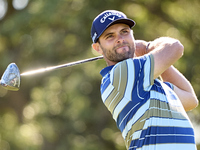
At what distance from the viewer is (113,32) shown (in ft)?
8.05

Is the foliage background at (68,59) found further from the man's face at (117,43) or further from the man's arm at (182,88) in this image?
the man's face at (117,43)

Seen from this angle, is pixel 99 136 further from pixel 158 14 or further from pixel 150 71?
pixel 150 71

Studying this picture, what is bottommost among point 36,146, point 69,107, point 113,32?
point 36,146

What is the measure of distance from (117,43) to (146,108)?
1.31 feet

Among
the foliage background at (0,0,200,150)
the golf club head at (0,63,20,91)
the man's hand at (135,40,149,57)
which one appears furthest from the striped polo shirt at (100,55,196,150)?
the foliage background at (0,0,200,150)

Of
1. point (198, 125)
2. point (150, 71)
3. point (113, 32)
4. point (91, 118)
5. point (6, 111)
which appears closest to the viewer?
point (150, 71)

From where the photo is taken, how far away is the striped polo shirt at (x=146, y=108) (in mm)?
2205

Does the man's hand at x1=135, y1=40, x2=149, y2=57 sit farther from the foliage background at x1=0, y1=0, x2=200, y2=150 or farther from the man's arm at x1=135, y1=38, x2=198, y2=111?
the foliage background at x1=0, y1=0, x2=200, y2=150

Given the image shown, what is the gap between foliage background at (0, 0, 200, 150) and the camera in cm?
853

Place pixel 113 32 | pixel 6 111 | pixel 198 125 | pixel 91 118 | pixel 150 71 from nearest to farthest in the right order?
1. pixel 150 71
2. pixel 113 32
3. pixel 198 125
4. pixel 91 118
5. pixel 6 111

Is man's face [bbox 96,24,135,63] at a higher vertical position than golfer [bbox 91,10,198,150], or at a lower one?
higher

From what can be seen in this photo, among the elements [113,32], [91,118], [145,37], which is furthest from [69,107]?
[113,32]

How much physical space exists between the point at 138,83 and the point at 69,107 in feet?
22.2

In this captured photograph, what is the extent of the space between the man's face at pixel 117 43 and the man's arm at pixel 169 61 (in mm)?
129
